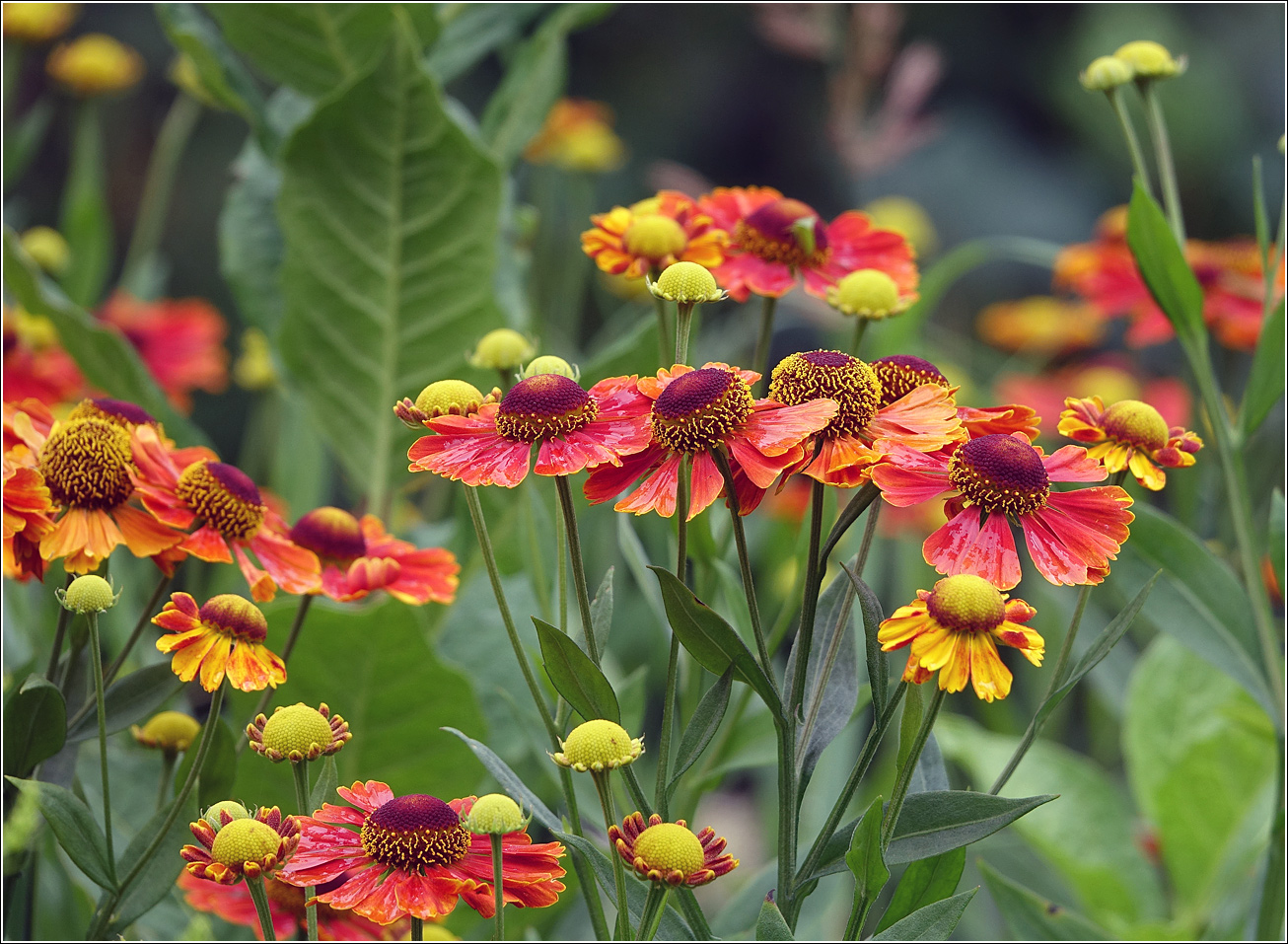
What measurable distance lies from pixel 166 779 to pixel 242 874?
149 mm

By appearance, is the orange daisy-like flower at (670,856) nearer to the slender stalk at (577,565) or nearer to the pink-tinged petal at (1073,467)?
the slender stalk at (577,565)

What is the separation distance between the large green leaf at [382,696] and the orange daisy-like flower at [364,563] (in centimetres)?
8

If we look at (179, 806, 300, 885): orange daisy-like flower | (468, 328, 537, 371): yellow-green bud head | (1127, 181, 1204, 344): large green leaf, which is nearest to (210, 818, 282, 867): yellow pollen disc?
(179, 806, 300, 885): orange daisy-like flower

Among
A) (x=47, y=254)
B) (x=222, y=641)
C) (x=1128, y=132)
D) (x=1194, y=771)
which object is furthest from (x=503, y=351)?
(x=47, y=254)

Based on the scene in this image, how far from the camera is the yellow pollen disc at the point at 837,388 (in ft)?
1.26

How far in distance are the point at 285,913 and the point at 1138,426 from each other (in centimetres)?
37

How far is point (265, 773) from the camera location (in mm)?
612

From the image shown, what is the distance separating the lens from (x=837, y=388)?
38 centimetres

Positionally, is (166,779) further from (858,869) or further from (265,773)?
(858,869)

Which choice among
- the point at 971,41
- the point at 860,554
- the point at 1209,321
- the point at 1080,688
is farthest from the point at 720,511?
the point at 971,41

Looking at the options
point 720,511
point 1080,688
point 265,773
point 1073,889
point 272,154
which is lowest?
point 1080,688

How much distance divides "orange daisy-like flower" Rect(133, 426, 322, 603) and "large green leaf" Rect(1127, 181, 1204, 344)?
38 cm

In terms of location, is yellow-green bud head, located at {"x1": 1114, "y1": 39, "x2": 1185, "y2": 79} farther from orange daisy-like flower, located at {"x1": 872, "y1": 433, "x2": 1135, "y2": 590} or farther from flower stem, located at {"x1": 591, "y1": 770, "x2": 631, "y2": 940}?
flower stem, located at {"x1": 591, "y1": 770, "x2": 631, "y2": 940}

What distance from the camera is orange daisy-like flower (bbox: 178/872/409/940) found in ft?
1.49
